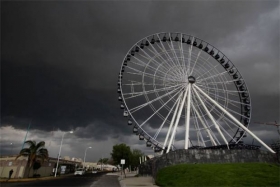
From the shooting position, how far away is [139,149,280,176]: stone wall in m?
23.9

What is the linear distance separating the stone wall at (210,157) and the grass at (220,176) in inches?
133

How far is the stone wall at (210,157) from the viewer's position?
23.9m

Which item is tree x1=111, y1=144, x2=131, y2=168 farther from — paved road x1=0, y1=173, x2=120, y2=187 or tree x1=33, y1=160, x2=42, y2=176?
paved road x1=0, y1=173, x2=120, y2=187

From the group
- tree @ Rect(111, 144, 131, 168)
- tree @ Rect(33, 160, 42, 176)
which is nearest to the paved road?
tree @ Rect(33, 160, 42, 176)

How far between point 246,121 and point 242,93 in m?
5.34

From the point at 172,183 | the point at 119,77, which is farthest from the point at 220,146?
the point at 119,77

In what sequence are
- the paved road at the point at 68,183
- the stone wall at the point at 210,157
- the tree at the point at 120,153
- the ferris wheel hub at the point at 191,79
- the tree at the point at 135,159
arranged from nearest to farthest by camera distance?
the paved road at the point at 68,183 < the stone wall at the point at 210,157 < the ferris wheel hub at the point at 191,79 < the tree at the point at 120,153 < the tree at the point at 135,159

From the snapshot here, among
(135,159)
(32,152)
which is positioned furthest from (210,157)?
(135,159)

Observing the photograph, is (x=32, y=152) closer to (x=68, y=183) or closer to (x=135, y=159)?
(x=68, y=183)

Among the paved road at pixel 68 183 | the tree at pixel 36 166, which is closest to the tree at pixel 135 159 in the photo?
the tree at pixel 36 166

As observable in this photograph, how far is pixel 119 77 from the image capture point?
3322cm

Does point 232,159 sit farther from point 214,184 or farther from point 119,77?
point 119,77

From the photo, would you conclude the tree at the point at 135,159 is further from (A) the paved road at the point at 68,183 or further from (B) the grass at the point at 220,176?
(B) the grass at the point at 220,176

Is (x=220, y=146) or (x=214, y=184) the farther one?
(x=220, y=146)
